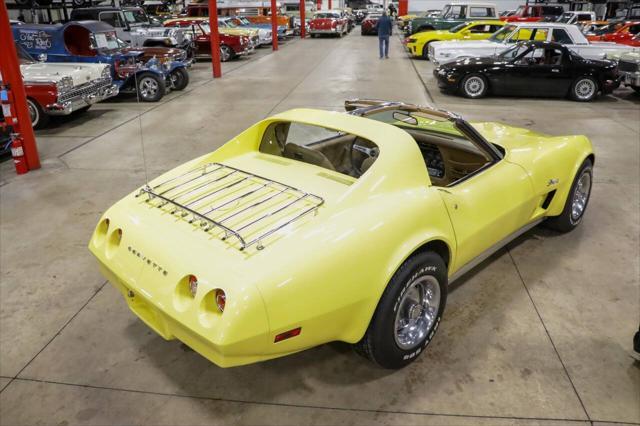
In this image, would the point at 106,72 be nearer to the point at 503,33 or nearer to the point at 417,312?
the point at 417,312

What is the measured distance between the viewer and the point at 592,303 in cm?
353

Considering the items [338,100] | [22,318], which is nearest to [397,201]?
[22,318]

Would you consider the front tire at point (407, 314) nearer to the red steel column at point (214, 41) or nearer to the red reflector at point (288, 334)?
the red reflector at point (288, 334)

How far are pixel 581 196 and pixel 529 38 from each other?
372 inches

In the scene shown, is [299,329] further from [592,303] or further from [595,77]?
[595,77]

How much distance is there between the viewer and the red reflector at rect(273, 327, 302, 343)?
2246mm

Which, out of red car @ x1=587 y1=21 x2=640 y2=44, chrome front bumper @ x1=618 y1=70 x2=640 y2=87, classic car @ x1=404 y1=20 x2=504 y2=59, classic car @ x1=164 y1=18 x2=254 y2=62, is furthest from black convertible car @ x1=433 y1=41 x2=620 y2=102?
classic car @ x1=164 y1=18 x2=254 y2=62

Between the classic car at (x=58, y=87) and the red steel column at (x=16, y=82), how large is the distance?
1.52m

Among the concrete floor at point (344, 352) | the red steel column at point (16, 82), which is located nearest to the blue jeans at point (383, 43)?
the concrete floor at point (344, 352)

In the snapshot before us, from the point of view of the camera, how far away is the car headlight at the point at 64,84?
27.3ft

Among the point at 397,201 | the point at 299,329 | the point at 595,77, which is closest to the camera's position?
the point at 299,329

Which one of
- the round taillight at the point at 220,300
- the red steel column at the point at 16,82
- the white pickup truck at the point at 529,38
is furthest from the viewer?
the white pickup truck at the point at 529,38

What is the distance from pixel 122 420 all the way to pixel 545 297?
2872mm

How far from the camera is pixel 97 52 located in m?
10.6
